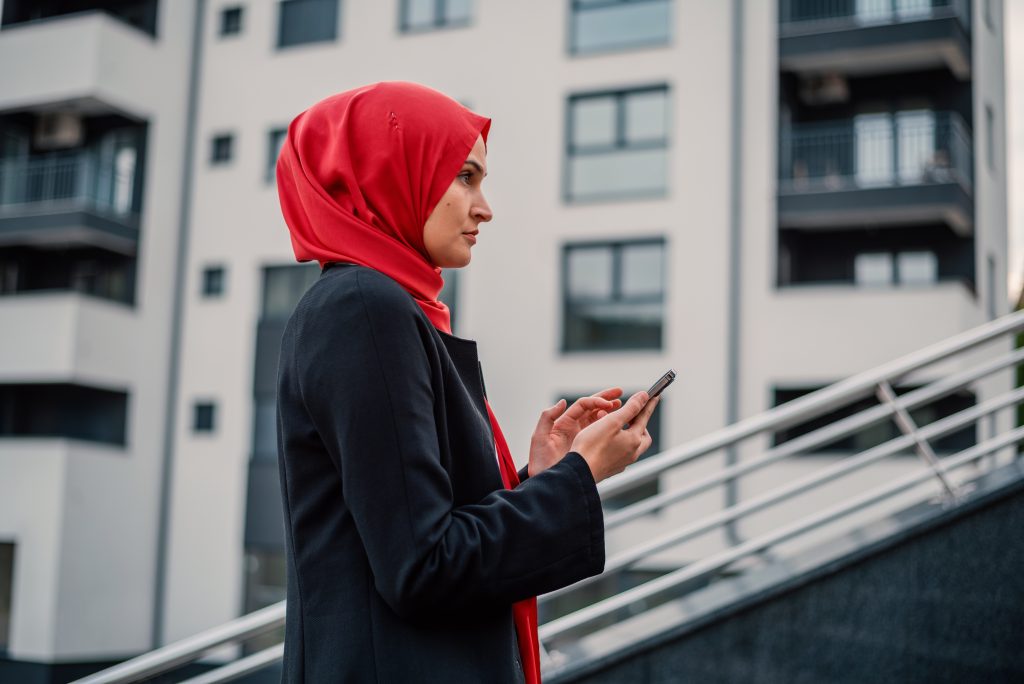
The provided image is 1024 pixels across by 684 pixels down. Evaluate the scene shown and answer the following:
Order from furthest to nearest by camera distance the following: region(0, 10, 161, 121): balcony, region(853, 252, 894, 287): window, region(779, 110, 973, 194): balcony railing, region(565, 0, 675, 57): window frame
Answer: region(0, 10, 161, 121): balcony
region(853, 252, 894, 287): window
region(565, 0, 675, 57): window frame
region(779, 110, 973, 194): balcony railing

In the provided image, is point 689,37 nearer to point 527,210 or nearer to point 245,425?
point 527,210

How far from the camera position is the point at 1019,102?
2223 centimetres

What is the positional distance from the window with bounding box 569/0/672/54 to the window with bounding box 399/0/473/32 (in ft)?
6.91

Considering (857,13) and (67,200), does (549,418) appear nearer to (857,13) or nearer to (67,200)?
(857,13)

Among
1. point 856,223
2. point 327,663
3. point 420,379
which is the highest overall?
point 856,223

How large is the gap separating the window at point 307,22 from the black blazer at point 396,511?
20769mm

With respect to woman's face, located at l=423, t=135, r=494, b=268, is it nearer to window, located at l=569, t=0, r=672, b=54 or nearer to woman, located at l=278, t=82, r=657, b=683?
woman, located at l=278, t=82, r=657, b=683

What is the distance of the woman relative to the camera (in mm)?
1513

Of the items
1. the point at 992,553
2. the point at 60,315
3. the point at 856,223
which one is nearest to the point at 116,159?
the point at 60,315

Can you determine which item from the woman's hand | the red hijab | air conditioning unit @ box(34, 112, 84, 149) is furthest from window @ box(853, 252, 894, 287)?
the red hijab

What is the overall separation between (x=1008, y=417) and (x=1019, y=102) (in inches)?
230

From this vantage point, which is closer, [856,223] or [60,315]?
[856,223]

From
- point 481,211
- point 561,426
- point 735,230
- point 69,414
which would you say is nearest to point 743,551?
point 561,426

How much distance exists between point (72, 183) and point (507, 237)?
8351mm
